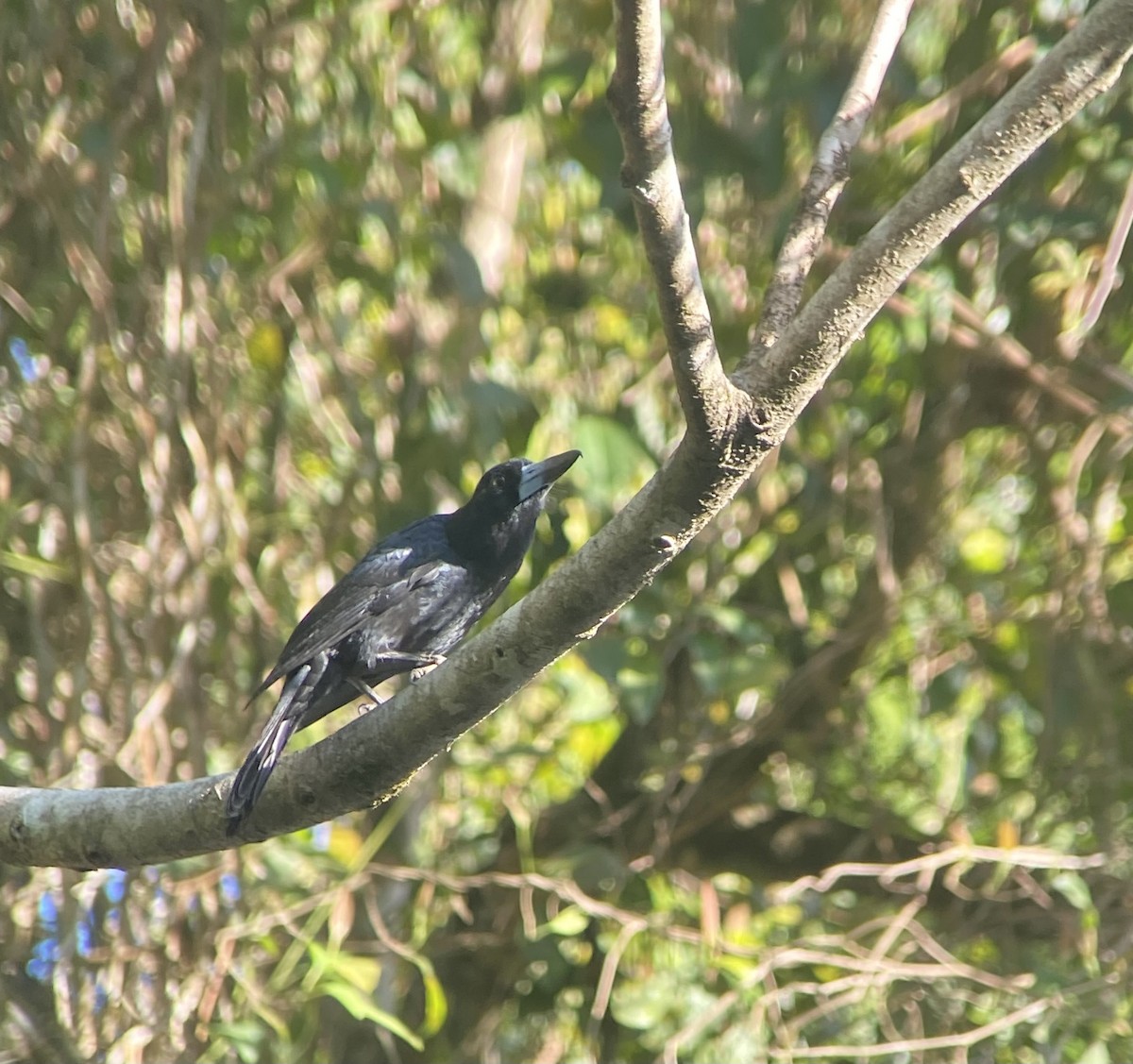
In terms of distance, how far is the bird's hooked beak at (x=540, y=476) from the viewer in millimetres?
3225

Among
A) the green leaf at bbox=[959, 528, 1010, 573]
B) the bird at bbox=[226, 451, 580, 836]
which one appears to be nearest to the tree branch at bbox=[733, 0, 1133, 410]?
the bird at bbox=[226, 451, 580, 836]

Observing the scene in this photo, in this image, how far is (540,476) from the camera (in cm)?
325

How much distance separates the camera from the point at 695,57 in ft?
13.4

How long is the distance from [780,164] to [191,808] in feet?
7.21

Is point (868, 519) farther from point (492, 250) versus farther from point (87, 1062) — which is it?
point (87, 1062)

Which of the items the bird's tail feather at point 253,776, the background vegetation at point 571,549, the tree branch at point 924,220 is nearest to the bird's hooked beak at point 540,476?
the background vegetation at point 571,549

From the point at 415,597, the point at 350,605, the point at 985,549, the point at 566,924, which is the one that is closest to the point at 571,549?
the point at 415,597

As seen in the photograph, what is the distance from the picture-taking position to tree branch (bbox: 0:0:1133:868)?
171 centimetres

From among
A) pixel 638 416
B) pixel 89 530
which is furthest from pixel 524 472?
pixel 89 530

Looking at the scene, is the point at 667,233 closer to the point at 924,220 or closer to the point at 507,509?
the point at 924,220

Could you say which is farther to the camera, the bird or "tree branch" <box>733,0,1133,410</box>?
the bird

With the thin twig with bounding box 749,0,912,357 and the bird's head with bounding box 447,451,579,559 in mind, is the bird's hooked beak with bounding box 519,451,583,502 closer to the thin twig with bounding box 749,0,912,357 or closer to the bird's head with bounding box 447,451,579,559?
the bird's head with bounding box 447,451,579,559

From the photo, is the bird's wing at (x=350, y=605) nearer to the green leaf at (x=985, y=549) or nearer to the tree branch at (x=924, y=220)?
the tree branch at (x=924, y=220)

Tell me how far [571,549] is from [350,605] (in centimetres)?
76
